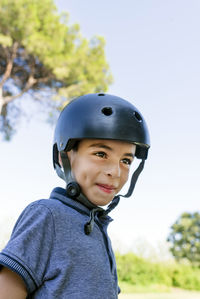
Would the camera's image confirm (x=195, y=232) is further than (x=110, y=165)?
Yes

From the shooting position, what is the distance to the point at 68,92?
1291cm

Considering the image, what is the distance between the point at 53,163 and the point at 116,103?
46 cm

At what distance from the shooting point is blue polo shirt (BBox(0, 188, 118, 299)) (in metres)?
1.15

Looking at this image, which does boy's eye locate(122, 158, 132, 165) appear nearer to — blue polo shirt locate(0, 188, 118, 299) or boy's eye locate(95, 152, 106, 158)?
boy's eye locate(95, 152, 106, 158)

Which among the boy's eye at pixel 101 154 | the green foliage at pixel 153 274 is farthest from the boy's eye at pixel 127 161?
the green foliage at pixel 153 274

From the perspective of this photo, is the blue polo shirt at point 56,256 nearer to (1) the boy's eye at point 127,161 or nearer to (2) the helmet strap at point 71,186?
(2) the helmet strap at point 71,186

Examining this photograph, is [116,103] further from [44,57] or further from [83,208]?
[44,57]

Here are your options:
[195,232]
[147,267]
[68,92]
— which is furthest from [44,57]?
[195,232]

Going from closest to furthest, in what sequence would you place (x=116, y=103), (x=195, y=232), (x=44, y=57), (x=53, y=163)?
(x=116, y=103) → (x=53, y=163) → (x=44, y=57) → (x=195, y=232)

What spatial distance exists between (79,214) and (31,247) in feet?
0.94

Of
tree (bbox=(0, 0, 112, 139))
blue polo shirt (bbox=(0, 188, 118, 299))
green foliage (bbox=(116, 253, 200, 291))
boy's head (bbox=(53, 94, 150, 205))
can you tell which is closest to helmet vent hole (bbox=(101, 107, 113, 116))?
boy's head (bbox=(53, 94, 150, 205))

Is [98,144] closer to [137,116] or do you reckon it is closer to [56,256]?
[137,116]

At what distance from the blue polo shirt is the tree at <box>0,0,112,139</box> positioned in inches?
453

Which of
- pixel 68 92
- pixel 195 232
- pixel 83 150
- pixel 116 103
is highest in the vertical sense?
pixel 68 92
